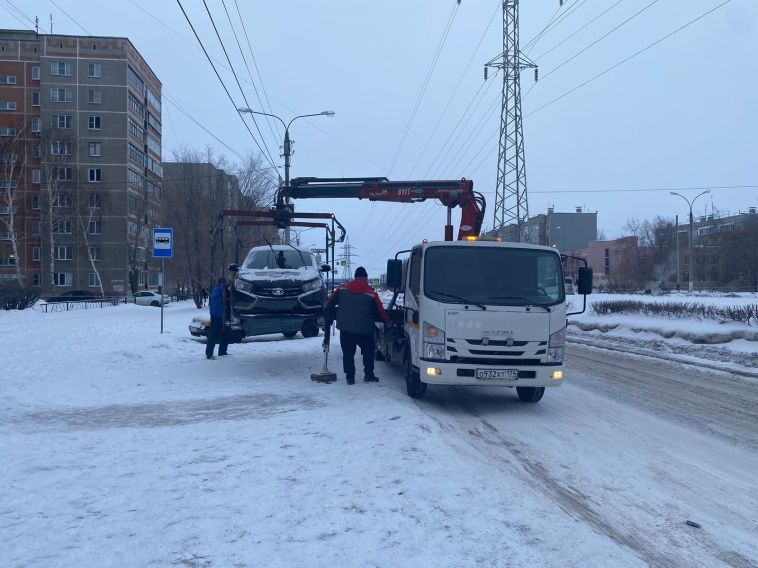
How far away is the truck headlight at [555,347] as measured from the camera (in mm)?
9531

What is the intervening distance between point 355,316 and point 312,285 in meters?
2.66

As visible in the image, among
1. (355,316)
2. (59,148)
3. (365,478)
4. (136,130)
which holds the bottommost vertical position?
(365,478)

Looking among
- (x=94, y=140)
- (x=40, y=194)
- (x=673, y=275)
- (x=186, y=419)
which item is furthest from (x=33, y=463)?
(x=673, y=275)

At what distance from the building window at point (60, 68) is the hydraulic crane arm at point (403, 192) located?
5706 centimetres

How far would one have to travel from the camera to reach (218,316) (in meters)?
14.7

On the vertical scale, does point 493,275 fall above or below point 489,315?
above

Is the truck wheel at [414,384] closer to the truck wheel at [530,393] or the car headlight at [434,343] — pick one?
the car headlight at [434,343]

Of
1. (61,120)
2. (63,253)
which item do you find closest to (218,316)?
(63,253)

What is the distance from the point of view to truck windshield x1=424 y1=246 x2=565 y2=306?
380 inches

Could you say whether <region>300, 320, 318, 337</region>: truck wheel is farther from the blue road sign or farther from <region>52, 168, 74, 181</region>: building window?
<region>52, 168, 74, 181</region>: building window

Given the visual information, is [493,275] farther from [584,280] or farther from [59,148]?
[59,148]

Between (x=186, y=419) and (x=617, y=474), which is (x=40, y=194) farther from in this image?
(x=617, y=474)

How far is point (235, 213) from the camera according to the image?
44.0 ft

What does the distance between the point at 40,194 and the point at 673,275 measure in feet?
216
